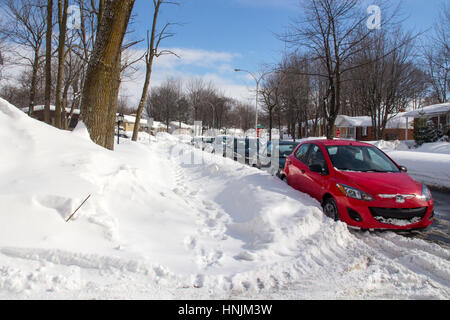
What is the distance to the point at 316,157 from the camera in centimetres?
630

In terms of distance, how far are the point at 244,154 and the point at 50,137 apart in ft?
42.6

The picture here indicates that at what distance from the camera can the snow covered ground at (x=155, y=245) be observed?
2959mm

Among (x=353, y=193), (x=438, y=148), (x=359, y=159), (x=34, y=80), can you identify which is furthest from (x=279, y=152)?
(x=34, y=80)

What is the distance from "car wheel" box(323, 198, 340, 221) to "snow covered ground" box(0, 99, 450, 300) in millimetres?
237

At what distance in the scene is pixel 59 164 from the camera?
179 inches

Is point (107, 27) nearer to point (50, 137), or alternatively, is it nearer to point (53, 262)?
point (50, 137)

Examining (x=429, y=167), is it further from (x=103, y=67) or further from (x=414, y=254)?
(x=103, y=67)

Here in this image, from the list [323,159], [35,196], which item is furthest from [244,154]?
[35,196]

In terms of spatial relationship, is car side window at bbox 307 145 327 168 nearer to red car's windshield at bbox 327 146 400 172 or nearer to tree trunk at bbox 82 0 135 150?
red car's windshield at bbox 327 146 400 172

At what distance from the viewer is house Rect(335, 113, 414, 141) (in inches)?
1500

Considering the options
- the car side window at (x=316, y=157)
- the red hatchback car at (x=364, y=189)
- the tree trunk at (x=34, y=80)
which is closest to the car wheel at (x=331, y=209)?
the red hatchback car at (x=364, y=189)

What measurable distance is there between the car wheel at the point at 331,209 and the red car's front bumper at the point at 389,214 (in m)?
0.35

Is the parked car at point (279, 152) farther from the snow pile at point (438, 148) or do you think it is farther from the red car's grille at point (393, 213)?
the snow pile at point (438, 148)
